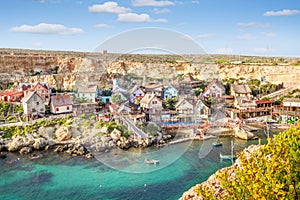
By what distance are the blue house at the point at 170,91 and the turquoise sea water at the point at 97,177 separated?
1.69 meters

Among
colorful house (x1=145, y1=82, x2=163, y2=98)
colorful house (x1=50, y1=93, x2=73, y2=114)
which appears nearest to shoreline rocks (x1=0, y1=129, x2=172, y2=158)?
colorful house (x1=145, y1=82, x2=163, y2=98)

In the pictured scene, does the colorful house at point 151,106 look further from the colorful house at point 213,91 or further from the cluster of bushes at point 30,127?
the cluster of bushes at point 30,127

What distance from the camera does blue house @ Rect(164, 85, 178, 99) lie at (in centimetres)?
1069

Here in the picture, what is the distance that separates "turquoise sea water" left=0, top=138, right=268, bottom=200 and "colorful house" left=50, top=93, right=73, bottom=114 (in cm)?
398

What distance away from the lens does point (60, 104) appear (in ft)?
48.5

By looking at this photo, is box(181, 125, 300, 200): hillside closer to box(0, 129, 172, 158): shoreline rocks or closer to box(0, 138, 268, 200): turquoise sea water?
box(0, 138, 268, 200): turquoise sea water

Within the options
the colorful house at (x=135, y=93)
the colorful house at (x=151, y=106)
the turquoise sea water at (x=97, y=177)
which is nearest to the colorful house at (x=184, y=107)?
the colorful house at (x=151, y=106)

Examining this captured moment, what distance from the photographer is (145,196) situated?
25.2ft

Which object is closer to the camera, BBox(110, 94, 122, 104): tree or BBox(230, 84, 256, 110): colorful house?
BBox(110, 94, 122, 104): tree

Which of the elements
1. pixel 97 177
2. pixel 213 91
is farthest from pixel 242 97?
pixel 97 177

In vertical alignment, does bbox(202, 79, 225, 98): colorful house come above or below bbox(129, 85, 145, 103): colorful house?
below

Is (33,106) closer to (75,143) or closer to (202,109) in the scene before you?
(75,143)

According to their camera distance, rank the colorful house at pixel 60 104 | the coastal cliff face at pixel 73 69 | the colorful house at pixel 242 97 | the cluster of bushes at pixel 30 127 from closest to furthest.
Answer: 1. the cluster of bushes at pixel 30 127
2. the colorful house at pixel 60 104
3. the colorful house at pixel 242 97
4. the coastal cliff face at pixel 73 69

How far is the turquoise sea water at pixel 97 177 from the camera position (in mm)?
7922
